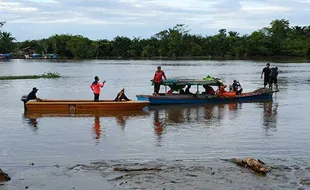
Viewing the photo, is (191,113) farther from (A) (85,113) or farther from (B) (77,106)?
(B) (77,106)

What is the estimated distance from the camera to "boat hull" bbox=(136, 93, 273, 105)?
2218 cm

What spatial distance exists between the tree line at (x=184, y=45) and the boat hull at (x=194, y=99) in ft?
302

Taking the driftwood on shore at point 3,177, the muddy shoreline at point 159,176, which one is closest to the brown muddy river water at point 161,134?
the muddy shoreline at point 159,176

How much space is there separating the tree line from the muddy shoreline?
347ft

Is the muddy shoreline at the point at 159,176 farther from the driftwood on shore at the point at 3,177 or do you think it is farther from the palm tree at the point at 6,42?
the palm tree at the point at 6,42

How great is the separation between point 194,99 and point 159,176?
41.4 ft

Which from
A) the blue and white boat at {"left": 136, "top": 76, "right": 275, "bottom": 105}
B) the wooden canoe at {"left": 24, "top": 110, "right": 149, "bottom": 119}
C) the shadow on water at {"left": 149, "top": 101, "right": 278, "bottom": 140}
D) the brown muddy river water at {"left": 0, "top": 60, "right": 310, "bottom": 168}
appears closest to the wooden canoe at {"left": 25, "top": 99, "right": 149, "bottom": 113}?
the wooden canoe at {"left": 24, "top": 110, "right": 149, "bottom": 119}

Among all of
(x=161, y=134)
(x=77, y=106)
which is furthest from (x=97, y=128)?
(x=77, y=106)

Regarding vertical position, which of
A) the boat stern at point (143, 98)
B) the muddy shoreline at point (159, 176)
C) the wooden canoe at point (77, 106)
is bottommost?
the muddy shoreline at point (159, 176)

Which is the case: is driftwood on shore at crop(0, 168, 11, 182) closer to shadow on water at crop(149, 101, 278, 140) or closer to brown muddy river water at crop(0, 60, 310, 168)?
brown muddy river water at crop(0, 60, 310, 168)

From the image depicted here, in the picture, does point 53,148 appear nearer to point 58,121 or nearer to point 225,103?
point 58,121

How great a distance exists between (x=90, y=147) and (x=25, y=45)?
12832cm

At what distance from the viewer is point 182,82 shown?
74.7 feet

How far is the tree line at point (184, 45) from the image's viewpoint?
115 m
